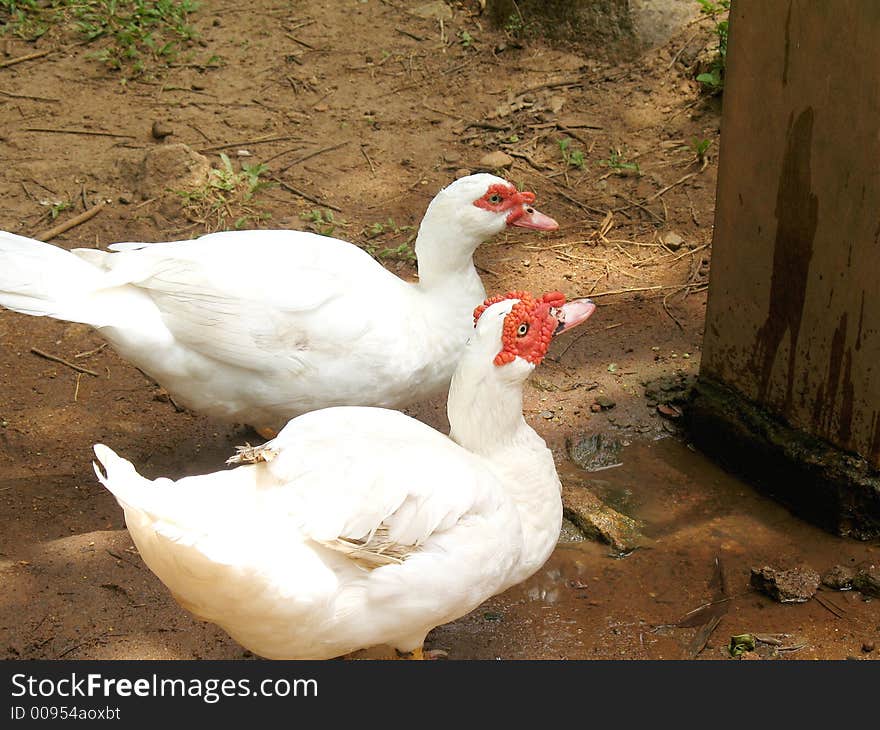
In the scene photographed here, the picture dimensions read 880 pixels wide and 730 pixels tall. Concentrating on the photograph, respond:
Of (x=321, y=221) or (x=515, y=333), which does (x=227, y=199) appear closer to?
Result: (x=321, y=221)

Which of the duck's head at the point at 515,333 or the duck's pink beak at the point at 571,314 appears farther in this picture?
the duck's pink beak at the point at 571,314

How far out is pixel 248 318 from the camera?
139 inches

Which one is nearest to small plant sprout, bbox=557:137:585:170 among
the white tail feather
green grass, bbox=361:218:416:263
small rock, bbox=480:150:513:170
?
small rock, bbox=480:150:513:170

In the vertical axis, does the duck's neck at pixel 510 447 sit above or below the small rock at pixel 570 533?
above

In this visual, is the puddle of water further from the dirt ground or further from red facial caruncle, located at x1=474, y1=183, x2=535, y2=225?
red facial caruncle, located at x1=474, y1=183, x2=535, y2=225

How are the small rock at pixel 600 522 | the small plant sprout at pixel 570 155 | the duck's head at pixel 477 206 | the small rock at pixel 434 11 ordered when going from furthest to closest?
the small rock at pixel 434 11
the small plant sprout at pixel 570 155
the duck's head at pixel 477 206
the small rock at pixel 600 522

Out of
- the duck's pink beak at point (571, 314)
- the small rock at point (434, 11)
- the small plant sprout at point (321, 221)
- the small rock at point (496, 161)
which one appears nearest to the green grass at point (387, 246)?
the small plant sprout at point (321, 221)

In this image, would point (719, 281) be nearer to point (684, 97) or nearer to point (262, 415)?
point (262, 415)

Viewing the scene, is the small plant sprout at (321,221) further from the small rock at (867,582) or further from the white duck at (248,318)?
the small rock at (867,582)

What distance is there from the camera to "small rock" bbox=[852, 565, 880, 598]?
11.0ft

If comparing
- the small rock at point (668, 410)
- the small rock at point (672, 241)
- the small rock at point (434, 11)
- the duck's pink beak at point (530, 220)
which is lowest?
the small rock at point (668, 410)

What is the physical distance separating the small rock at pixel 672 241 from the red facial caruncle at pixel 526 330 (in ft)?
7.38

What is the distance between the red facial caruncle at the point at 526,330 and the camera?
9.85 ft

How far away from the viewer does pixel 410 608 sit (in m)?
2.80
